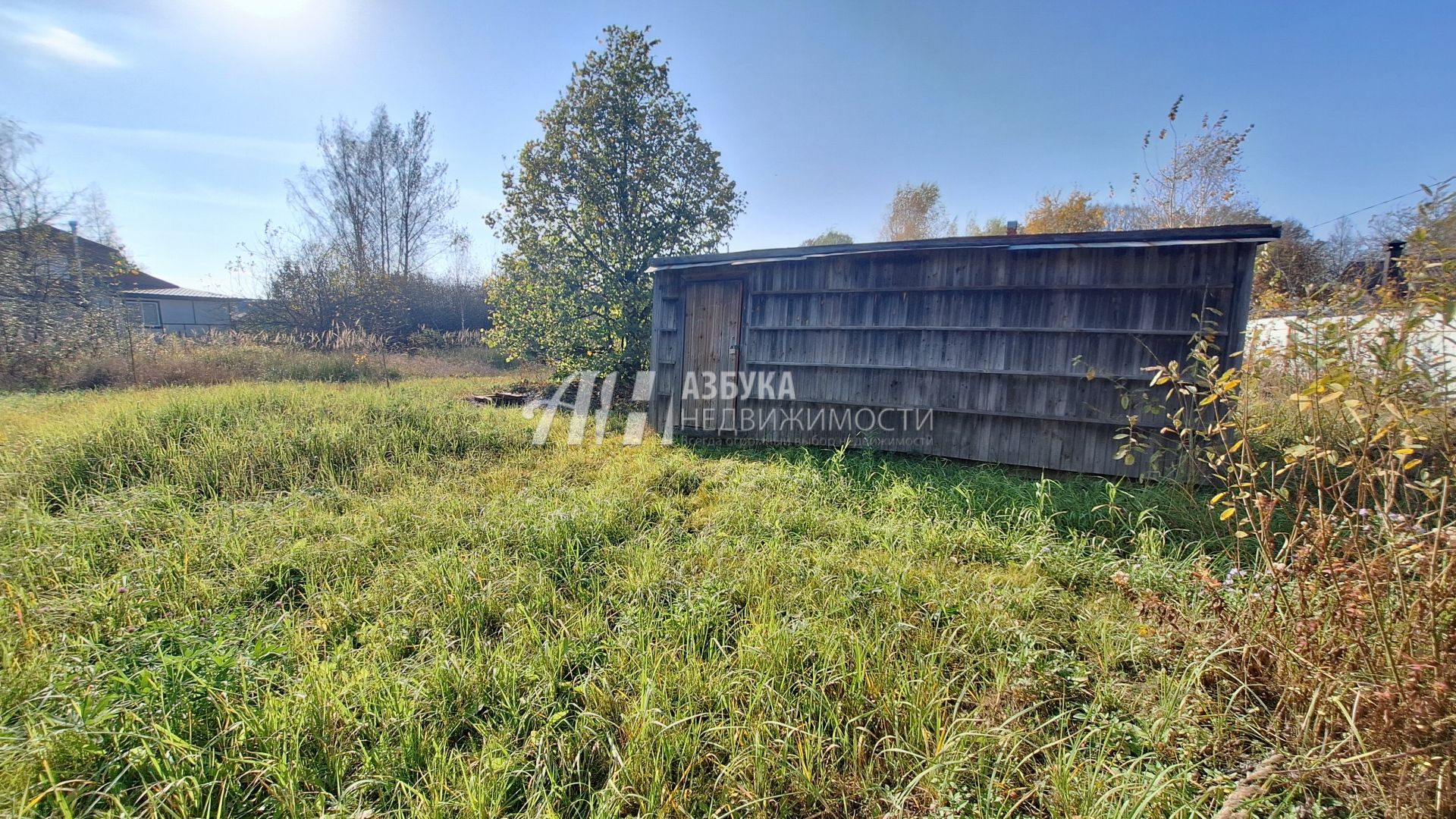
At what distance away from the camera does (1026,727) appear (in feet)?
4.96

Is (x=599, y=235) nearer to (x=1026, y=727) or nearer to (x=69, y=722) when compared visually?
(x=69, y=722)

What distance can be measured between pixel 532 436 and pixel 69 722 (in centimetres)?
374

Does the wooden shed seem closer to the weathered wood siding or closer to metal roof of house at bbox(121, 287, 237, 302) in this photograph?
the weathered wood siding

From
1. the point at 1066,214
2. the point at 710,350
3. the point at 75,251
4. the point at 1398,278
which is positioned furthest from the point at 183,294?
the point at 1066,214

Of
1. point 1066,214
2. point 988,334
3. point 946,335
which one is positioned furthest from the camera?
point 1066,214

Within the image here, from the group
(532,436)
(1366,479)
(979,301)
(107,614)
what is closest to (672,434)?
(532,436)

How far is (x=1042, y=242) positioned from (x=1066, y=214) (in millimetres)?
11047

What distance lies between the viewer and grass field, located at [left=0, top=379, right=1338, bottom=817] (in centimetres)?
133

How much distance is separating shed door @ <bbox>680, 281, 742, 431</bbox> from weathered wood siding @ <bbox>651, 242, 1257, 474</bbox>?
0.44 ft

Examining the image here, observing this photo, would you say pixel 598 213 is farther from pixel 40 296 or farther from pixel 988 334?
pixel 40 296

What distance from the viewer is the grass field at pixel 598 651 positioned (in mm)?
1334

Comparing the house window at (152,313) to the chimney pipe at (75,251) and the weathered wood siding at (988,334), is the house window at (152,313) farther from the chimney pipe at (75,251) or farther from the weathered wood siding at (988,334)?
the weathered wood siding at (988,334)

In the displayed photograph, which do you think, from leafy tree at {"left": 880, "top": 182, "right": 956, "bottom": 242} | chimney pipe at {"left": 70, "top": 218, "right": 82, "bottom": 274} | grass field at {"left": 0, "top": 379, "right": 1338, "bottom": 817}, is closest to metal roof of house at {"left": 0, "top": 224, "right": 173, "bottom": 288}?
chimney pipe at {"left": 70, "top": 218, "right": 82, "bottom": 274}

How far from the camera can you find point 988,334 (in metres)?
4.43
